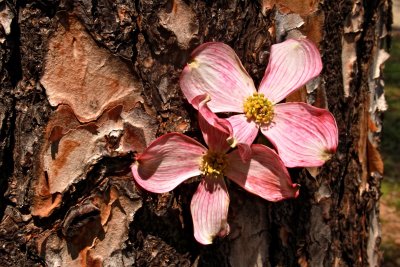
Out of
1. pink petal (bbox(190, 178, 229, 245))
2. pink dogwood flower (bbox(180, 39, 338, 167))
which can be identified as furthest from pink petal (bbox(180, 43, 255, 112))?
pink petal (bbox(190, 178, 229, 245))

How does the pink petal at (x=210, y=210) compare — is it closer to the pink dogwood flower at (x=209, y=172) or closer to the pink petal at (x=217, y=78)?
the pink dogwood flower at (x=209, y=172)

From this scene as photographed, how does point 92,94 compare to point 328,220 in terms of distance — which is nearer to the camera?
point 92,94

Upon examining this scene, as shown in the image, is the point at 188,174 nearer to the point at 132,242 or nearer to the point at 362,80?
the point at 132,242

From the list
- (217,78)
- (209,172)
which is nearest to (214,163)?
(209,172)

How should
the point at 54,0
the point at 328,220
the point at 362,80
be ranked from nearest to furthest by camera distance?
the point at 54,0 → the point at 328,220 → the point at 362,80

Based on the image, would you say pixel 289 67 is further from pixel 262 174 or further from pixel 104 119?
pixel 104 119

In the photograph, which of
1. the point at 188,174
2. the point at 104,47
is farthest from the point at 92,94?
the point at 188,174

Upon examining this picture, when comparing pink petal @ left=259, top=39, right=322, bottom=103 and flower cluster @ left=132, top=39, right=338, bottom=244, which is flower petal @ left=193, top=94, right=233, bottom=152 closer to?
flower cluster @ left=132, top=39, right=338, bottom=244
